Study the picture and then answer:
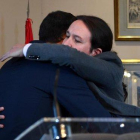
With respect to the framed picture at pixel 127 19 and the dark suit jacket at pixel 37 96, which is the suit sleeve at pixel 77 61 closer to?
the dark suit jacket at pixel 37 96

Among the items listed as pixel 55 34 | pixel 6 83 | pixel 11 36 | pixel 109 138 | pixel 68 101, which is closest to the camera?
pixel 109 138

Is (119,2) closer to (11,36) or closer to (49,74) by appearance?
(11,36)

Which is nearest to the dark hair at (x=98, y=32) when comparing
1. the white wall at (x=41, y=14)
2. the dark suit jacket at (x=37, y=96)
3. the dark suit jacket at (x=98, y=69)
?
the dark suit jacket at (x=98, y=69)

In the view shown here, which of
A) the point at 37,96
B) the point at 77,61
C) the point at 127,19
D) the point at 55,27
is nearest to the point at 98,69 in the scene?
the point at 77,61

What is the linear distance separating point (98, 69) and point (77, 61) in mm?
83

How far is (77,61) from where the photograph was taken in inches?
40.6

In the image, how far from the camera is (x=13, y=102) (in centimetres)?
105

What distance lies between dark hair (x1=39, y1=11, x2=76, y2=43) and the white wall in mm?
1096

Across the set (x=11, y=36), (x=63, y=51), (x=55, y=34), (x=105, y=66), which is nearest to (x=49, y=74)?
(x=63, y=51)

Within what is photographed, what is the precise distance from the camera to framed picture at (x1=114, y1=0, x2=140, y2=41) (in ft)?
8.48

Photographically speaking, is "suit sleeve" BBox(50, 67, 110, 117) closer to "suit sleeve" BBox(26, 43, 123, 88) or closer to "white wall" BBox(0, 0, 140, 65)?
"suit sleeve" BBox(26, 43, 123, 88)

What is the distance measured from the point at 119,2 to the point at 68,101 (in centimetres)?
178

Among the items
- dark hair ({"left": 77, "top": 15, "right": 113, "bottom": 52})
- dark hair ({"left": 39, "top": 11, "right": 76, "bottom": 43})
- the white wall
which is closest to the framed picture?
the white wall

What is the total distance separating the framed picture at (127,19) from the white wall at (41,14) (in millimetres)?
35
